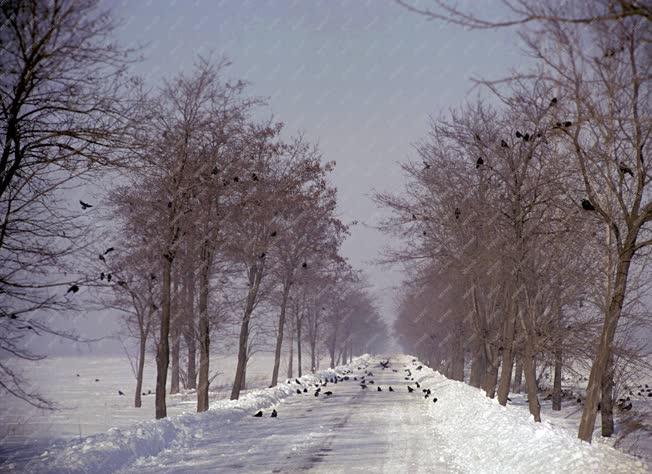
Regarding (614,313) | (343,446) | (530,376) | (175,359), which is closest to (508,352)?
(530,376)

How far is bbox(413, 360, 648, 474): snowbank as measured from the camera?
7.41 m

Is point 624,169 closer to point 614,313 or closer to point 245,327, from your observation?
point 614,313

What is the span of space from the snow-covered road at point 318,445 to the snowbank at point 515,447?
0.52 metres

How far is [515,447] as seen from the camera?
9484 mm

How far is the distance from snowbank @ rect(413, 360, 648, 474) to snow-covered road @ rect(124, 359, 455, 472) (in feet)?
1.70

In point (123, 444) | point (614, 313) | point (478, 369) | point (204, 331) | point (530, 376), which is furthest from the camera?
point (478, 369)

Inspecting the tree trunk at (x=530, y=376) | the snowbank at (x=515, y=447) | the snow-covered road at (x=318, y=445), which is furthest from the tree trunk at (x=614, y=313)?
the tree trunk at (x=530, y=376)

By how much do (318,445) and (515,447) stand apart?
13.7ft

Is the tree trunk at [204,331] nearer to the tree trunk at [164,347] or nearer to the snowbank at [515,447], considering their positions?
the tree trunk at [164,347]

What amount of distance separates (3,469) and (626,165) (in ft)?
36.8

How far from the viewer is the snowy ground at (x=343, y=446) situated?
27.7ft

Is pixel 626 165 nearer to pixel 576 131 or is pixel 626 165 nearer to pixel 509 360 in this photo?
pixel 576 131

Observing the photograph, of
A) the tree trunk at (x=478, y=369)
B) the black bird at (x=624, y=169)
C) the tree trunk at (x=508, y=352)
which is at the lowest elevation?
the tree trunk at (x=478, y=369)

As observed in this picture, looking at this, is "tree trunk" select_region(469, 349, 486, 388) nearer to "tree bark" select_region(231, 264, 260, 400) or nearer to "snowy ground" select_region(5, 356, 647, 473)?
"snowy ground" select_region(5, 356, 647, 473)
